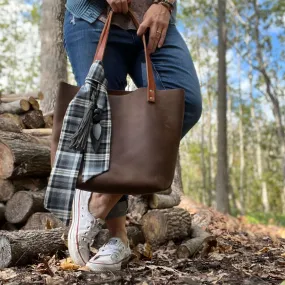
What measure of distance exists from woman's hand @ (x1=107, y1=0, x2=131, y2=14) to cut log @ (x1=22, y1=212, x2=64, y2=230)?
6.62 ft

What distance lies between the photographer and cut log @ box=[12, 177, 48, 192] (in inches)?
159

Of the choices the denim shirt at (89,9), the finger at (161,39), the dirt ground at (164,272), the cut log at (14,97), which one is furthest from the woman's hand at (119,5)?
the cut log at (14,97)

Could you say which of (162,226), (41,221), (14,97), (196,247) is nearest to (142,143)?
(196,247)

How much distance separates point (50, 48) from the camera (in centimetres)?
774

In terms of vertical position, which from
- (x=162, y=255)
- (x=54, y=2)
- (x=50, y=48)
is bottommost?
(x=162, y=255)

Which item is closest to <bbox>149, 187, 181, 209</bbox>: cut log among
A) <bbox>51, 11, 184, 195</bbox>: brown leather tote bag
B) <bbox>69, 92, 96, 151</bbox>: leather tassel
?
<bbox>51, 11, 184, 195</bbox>: brown leather tote bag

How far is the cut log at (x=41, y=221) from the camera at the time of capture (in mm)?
3686

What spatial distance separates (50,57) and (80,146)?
605 centimetres

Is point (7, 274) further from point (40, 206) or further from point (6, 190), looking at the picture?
point (6, 190)

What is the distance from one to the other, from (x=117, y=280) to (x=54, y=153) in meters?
0.65

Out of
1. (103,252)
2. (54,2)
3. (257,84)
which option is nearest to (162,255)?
(103,252)

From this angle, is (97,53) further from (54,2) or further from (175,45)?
(54,2)

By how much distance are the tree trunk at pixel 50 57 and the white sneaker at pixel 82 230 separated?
529cm

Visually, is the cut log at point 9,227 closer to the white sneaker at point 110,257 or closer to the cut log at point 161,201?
the cut log at point 161,201
